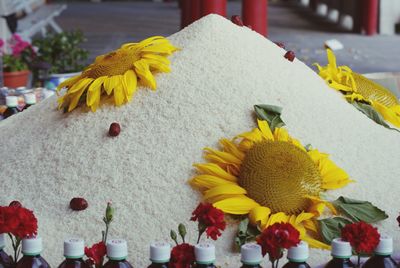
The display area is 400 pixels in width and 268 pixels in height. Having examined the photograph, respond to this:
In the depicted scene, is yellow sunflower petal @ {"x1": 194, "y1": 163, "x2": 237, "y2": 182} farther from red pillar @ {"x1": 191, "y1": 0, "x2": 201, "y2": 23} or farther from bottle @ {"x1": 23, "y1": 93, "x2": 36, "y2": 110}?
red pillar @ {"x1": 191, "y1": 0, "x2": 201, "y2": 23}

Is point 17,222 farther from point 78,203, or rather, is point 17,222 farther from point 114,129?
point 114,129

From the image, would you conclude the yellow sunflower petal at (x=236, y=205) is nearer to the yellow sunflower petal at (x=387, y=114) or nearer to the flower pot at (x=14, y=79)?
the yellow sunflower petal at (x=387, y=114)

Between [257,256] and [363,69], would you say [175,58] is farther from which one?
[363,69]

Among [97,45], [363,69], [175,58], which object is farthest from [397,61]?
[175,58]

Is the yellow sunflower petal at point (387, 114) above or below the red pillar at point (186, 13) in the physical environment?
above

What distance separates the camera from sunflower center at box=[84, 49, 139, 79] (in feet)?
8.79

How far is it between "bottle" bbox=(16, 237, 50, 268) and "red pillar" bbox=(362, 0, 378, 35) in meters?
10.7

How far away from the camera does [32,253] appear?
1867 millimetres

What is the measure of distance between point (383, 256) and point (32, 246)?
67 centimetres

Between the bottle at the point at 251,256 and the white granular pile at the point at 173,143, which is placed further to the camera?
the white granular pile at the point at 173,143

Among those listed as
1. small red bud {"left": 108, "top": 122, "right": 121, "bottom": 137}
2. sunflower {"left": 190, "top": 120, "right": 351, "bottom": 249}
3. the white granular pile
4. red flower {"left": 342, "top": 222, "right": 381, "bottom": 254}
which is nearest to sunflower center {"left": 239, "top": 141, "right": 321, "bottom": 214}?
sunflower {"left": 190, "top": 120, "right": 351, "bottom": 249}

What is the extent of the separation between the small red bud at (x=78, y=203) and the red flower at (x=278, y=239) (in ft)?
2.07

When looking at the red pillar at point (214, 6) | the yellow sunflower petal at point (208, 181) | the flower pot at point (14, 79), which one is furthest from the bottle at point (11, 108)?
the red pillar at point (214, 6)

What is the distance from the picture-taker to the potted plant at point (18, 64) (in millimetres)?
5484
